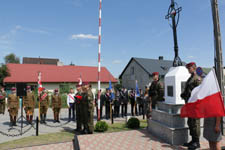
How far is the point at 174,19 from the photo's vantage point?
20.5 ft

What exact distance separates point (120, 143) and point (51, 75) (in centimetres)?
2222

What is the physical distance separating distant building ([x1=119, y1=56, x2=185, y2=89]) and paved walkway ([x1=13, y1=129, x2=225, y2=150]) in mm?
20458

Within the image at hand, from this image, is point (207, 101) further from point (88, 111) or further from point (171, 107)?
point (88, 111)

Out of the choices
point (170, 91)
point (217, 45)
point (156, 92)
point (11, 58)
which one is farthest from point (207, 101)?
point (11, 58)

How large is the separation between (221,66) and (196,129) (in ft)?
9.18

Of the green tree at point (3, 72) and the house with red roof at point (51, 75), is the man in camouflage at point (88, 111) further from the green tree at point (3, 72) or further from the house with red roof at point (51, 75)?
the green tree at point (3, 72)

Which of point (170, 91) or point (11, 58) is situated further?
point (11, 58)

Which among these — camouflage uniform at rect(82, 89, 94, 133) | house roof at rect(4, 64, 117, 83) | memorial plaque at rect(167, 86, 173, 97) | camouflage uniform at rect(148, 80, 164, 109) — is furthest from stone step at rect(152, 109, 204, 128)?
house roof at rect(4, 64, 117, 83)

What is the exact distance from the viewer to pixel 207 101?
3096 mm

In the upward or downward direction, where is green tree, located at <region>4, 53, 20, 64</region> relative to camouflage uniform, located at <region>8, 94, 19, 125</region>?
upward

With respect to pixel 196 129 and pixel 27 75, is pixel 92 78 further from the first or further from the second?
pixel 196 129

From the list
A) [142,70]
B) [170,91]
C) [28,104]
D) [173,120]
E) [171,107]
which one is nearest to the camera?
[173,120]

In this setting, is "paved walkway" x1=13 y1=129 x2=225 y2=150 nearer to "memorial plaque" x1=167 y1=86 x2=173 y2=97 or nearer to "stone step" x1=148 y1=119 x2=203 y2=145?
"stone step" x1=148 y1=119 x2=203 y2=145

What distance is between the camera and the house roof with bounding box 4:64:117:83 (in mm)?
23256
